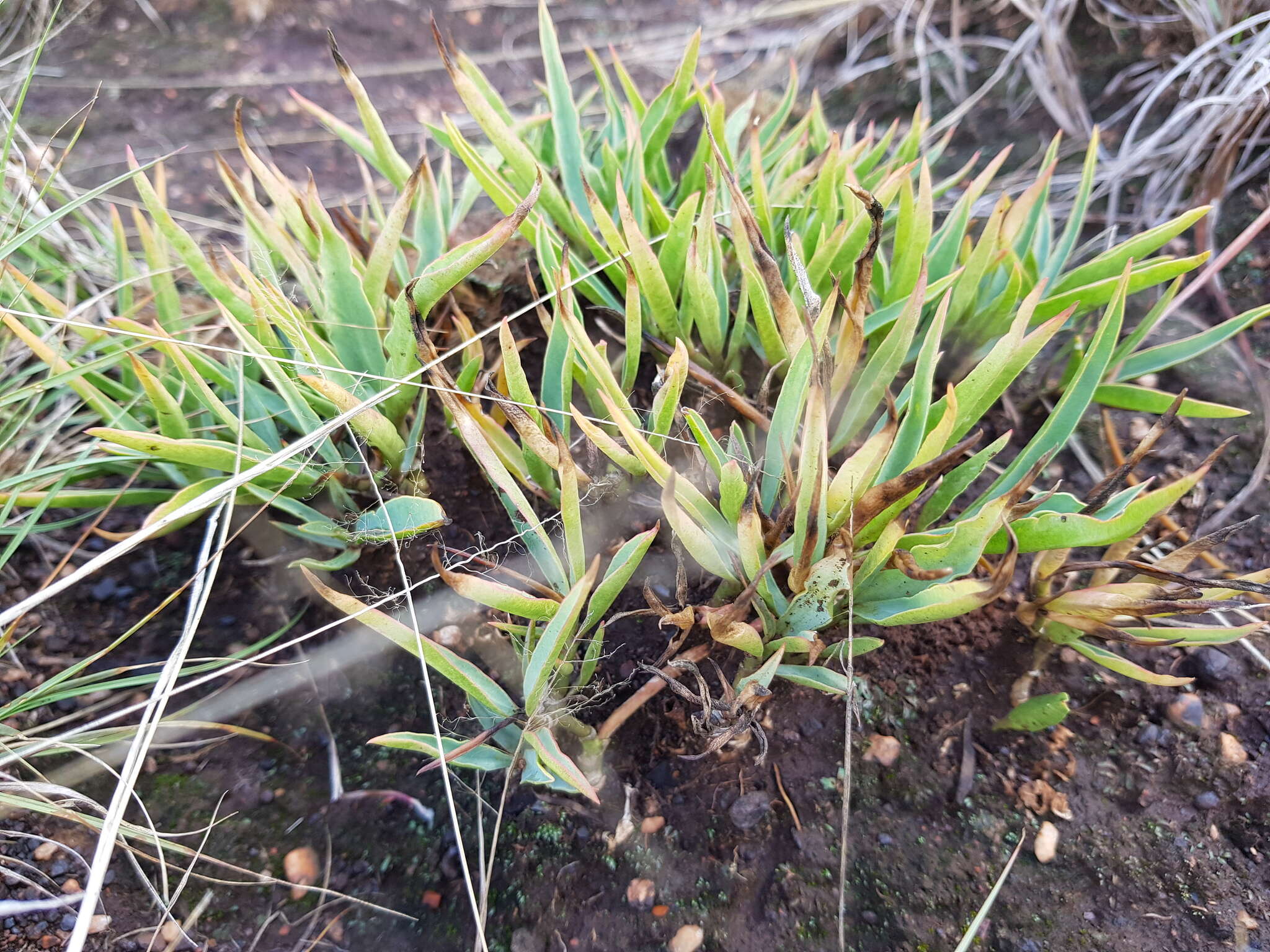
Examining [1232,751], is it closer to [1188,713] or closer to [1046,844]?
[1188,713]

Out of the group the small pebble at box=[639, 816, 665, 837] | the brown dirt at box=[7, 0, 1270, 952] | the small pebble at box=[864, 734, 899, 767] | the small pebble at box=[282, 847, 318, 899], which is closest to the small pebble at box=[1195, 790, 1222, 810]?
the brown dirt at box=[7, 0, 1270, 952]

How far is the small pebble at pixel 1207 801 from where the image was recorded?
2.74ft

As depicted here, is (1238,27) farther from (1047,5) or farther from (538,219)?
(538,219)

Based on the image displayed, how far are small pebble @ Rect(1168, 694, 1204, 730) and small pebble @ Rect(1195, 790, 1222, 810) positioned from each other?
0.08m

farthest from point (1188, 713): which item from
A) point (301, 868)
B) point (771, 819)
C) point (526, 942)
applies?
point (301, 868)

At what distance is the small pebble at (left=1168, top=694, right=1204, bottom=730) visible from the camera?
0.89m

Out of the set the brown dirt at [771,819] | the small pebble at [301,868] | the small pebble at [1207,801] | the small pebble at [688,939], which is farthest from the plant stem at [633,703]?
the small pebble at [1207,801]

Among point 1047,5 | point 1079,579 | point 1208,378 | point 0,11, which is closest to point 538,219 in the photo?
point 1079,579

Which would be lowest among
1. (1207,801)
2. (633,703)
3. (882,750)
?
(1207,801)

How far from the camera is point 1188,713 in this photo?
2.94ft

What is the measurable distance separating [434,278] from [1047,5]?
1617mm

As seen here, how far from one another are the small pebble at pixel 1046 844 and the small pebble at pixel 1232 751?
0.23 metres

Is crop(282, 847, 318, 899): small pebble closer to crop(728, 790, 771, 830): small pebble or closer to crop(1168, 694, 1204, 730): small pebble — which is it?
crop(728, 790, 771, 830): small pebble

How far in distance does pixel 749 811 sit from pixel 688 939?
0.46 feet
